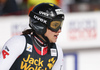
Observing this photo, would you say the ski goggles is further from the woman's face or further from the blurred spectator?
the blurred spectator

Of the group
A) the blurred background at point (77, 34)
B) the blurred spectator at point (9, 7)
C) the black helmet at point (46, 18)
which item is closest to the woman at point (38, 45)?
the black helmet at point (46, 18)

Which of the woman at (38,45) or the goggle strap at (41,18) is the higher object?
the goggle strap at (41,18)

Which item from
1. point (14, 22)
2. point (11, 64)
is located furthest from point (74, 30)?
point (11, 64)

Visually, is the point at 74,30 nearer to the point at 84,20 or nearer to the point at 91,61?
the point at 84,20

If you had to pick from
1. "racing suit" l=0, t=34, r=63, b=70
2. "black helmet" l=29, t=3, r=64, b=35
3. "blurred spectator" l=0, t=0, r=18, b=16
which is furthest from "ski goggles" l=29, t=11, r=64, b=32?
"blurred spectator" l=0, t=0, r=18, b=16

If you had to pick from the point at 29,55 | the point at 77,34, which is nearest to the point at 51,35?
the point at 29,55

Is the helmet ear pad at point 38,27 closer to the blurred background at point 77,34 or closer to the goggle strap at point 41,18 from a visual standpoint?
the goggle strap at point 41,18

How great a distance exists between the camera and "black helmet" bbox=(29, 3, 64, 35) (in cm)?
332

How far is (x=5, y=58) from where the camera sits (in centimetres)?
312

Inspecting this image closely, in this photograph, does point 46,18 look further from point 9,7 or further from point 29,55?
point 9,7

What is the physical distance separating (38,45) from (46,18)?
336 mm

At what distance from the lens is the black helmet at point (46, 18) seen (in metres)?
3.32

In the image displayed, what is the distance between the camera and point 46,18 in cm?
333

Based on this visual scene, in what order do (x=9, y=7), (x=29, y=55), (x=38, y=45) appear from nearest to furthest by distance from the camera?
(x=29, y=55) → (x=38, y=45) → (x=9, y=7)
